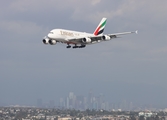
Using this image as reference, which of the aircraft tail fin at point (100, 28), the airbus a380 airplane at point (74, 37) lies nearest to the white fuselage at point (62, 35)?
the airbus a380 airplane at point (74, 37)

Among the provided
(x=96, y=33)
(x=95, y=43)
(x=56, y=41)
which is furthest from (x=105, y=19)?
(x=56, y=41)

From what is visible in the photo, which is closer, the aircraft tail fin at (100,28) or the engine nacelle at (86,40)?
the engine nacelle at (86,40)

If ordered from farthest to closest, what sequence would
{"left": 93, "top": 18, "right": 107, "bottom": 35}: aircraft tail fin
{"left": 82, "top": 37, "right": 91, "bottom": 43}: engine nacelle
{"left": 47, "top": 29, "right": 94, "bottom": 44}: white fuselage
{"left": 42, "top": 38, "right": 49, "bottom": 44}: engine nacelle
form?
{"left": 93, "top": 18, "right": 107, "bottom": 35}: aircraft tail fin
{"left": 82, "top": 37, "right": 91, "bottom": 43}: engine nacelle
{"left": 42, "top": 38, "right": 49, "bottom": 44}: engine nacelle
{"left": 47, "top": 29, "right": 94, "bottom": 44}: white fuselage

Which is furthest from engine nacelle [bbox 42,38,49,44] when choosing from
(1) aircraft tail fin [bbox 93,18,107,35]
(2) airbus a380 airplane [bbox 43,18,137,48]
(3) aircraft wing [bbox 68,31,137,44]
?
(1) aircraft tail fin [bbox 93,18,107,35]

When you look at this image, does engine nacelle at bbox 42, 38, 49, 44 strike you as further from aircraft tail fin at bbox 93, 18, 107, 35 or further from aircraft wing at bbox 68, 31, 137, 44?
aircraft tail fin at bbox 93, 18, 107, 35

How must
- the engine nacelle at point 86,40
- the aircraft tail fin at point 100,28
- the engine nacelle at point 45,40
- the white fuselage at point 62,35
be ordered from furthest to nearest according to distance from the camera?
1. the aircraft tail fin at point 100,28
2. the engine nacelle at point 86,40
3. the engine nacelle at point 45,40
4. the white fuselage at point 62,35

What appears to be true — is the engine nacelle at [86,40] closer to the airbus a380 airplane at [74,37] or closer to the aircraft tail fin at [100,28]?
the airbus a380 airplane at [74,37]

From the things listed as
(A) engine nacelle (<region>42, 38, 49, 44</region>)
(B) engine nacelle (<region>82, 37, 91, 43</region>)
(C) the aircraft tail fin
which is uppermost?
(C) the aircraft tail fin

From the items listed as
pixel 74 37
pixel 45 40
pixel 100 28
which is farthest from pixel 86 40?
pixel 100 28

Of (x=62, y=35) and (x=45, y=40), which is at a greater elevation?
(x=62, y=35)

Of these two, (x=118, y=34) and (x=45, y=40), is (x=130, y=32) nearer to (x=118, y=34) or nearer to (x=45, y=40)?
(x=118, y=34)

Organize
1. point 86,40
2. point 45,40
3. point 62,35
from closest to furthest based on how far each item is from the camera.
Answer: point 45,40 < point 62,35 < point 86,40

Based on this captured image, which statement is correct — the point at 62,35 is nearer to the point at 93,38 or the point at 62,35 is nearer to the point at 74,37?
the point at 74,37

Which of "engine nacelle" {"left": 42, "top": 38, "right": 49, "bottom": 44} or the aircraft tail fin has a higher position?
the aircraft tail fin
